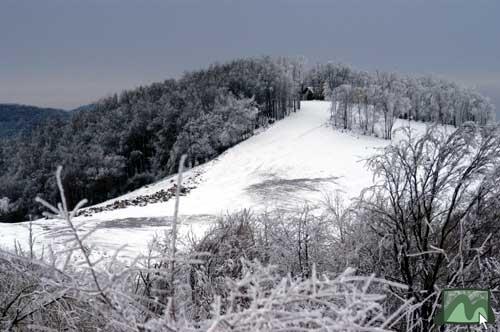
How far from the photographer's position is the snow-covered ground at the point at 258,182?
18875mm

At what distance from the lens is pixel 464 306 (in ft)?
7.44

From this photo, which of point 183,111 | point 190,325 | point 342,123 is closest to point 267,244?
point 190,325

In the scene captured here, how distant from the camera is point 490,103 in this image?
244ft

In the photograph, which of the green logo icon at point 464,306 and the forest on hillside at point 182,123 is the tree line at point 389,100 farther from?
the green logo icon at point 464,306

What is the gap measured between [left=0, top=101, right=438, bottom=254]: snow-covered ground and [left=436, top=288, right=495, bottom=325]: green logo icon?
1244 centimetres

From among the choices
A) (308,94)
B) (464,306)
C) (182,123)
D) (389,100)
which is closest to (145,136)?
(182,123)

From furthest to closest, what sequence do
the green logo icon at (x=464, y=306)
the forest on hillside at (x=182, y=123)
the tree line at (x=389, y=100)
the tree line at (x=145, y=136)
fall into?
the tree line at (x=145, y=136)
the forest on hillside at (x=182, y=123)
the tree line at (x=389, y=100)
the green logo icon at (x=464, y=306)

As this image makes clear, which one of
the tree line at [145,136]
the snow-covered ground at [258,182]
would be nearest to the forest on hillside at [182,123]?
the tree line at [145,136]

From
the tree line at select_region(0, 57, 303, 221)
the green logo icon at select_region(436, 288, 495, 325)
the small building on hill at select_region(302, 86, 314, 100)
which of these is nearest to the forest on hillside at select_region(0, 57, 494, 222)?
the tree line at select_region(0, 57, 303, 221)

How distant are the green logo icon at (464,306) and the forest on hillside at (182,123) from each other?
159 ft

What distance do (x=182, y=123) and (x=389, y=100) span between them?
2872 cm

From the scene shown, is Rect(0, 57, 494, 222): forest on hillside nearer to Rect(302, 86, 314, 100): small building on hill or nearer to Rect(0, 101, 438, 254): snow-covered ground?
Rect(0, 101, 438, 254): snow-covered ground

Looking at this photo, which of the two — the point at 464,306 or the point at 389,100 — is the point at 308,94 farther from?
the point at 464,306

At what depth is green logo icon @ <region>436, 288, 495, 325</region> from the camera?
2.23 m
